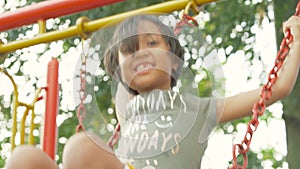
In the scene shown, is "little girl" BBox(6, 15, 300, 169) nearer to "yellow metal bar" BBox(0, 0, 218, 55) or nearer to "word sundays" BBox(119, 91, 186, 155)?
"word sundays" BBox(119, 91, 186, 155)

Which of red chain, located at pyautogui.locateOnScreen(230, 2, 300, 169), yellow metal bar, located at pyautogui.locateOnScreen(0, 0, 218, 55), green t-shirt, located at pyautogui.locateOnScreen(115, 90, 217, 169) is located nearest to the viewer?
red chain, located at pyautogui.locateOnScreen(230, 2, 300, 169)

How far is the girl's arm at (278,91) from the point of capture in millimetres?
1216

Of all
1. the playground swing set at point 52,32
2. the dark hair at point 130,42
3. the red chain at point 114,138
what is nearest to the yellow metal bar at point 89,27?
the playground swing set at point 52,32

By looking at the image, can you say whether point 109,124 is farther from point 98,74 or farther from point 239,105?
point 239,105

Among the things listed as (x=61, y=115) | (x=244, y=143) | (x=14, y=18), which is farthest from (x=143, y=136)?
(x=61, y=115)

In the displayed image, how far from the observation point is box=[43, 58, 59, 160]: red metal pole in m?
1.46

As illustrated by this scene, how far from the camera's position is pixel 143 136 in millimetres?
1143

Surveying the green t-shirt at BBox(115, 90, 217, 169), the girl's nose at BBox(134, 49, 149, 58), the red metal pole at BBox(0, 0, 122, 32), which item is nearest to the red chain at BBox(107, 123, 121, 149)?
the green t-shirt at BBox(115, 90, 217, 169)

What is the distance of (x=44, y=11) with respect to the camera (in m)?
1.56

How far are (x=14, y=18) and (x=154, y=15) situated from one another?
1.70 feet

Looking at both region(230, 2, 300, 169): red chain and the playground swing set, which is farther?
the playground swing set

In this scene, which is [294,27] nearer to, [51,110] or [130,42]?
[130,42]

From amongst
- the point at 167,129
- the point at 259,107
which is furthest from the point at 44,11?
the point at 259,107

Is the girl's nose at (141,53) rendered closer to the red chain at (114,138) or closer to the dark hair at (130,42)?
the dark hair at (130,42)
